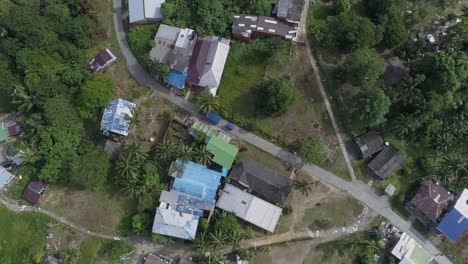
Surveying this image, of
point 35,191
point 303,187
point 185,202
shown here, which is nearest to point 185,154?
point 185,202

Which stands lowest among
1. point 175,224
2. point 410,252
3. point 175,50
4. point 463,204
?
point 175,224

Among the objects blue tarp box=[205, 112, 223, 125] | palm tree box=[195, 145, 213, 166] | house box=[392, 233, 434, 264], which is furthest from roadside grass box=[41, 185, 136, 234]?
house box=[392, 233, 434, 264]

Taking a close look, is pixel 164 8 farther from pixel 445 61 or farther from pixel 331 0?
pixel 445 61

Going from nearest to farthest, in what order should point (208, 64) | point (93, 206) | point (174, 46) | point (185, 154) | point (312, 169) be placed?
point (185, 154) → point (93, 206) → point (312, 169) → point (208, 64) → point (174, 46)

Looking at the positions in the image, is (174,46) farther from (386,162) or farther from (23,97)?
(386,162)

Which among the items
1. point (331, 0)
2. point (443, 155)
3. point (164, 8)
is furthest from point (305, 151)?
point (164, 8)

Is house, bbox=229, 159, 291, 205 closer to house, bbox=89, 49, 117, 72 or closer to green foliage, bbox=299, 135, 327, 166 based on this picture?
green foliage, bbox=299, 135, 327, 166
